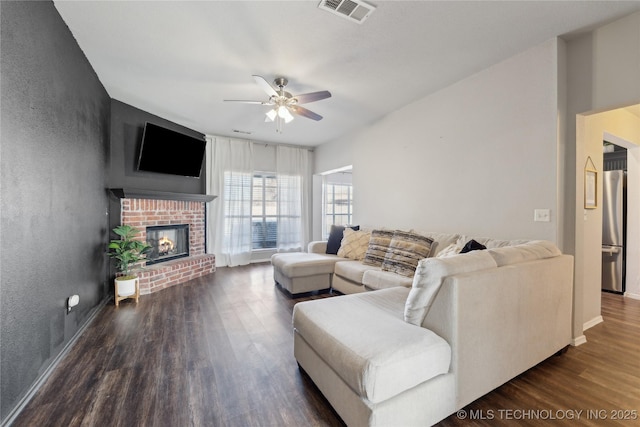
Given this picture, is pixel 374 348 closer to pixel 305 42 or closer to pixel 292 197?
pixel 305 42

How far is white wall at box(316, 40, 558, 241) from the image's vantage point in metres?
2.41

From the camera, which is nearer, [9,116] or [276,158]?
[9,116]

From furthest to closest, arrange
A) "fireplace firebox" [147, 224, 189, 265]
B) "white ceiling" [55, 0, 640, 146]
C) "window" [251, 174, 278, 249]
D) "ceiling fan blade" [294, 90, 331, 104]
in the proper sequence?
"window" [251, 174, 278, 249], "fireplace firebox" [147, 224, 189, 265], "ceiling fan blade" [294, 90, 331, 104], "white ceiling" [55, 0, 640, 146]

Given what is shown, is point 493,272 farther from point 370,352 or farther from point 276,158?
point 276,158

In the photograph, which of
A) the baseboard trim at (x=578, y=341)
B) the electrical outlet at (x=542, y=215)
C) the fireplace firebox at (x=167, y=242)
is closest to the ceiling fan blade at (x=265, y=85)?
the electrical outlet at (x=542, y=215)

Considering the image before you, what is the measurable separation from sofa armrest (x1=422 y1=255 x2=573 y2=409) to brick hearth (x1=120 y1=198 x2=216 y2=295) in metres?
3.71

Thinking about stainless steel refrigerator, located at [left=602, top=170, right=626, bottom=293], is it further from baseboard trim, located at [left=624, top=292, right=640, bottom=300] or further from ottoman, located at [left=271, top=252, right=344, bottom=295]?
ottoman, located at [left=271, top=252, right=344, bottom=295]

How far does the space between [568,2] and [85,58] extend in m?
4.09

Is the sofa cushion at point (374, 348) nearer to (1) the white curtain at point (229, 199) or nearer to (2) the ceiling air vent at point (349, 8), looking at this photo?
(2) the ceiling air vent at point (349, 8)

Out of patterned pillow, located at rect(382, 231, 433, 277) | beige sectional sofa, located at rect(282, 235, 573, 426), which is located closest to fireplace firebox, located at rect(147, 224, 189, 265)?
beige sectional sofa, located at rect(282, 235, 573, 426)

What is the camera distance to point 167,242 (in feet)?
14.6

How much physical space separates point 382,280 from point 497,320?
1.28 meters

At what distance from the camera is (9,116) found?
1.52m

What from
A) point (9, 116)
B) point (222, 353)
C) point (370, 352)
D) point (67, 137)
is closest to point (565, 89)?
point (370, 352)
